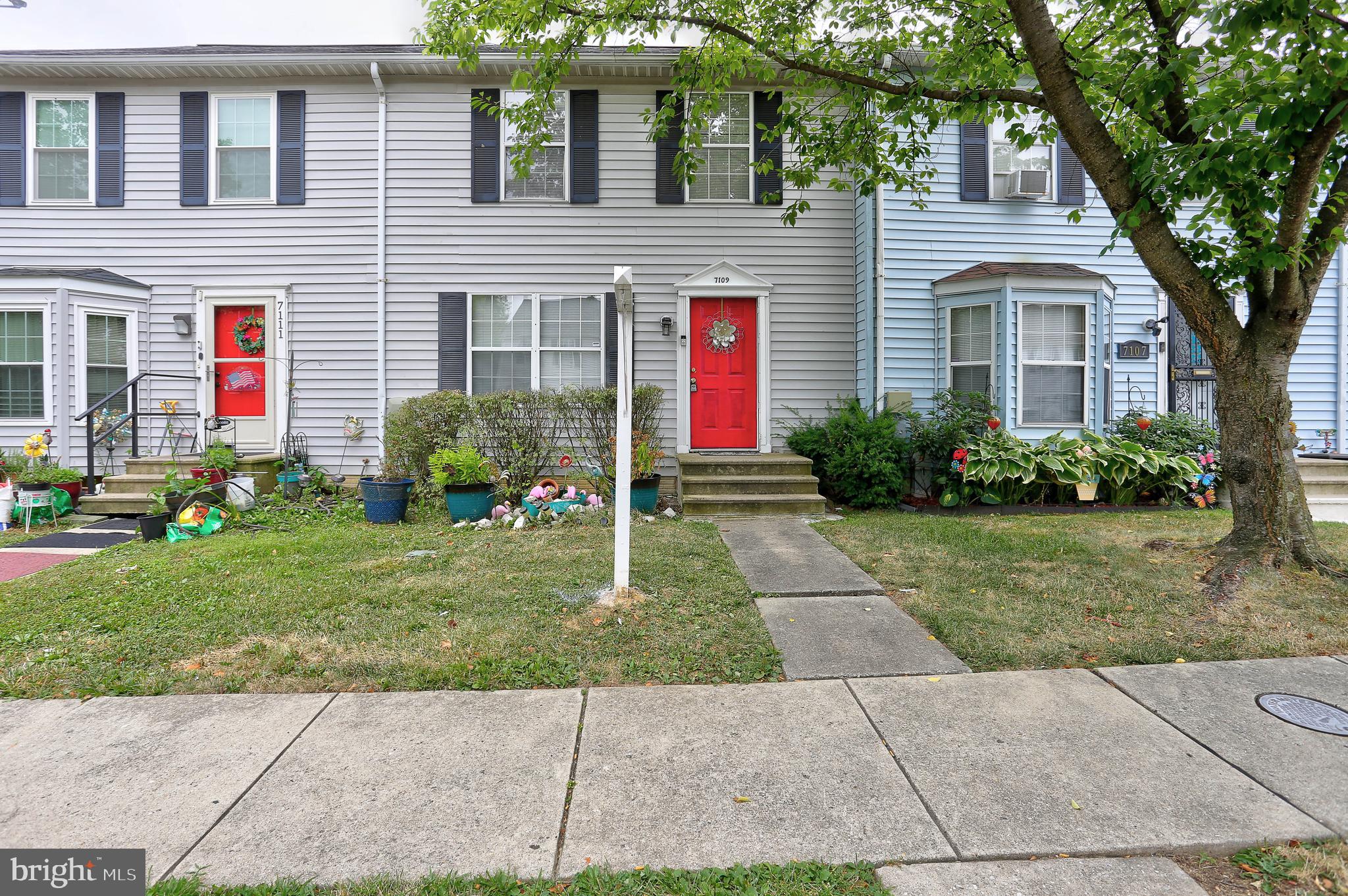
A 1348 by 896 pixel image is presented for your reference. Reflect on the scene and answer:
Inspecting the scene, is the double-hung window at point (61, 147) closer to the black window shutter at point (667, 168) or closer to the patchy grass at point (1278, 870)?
the black window shutter at point (667, 168)

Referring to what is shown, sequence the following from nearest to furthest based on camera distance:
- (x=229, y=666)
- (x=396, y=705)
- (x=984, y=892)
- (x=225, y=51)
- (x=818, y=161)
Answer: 1. (x=984, y=892)
2. (x=396, y=705)
3. (x=229, y=666)
4. (x=818, y=161)
5. (x=225, y=51)

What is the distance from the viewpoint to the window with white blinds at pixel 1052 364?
26.2 feet

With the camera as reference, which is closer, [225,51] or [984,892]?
[984,892]

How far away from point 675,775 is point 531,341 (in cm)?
713

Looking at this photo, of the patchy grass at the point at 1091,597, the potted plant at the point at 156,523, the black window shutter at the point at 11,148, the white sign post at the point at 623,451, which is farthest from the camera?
the black window shutter at the point at 11,148

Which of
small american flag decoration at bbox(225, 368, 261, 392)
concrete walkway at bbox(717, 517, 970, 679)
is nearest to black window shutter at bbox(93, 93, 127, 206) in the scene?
small american flag decoration at bbox(225, 368, 261, 392)

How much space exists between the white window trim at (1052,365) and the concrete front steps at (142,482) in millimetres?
9053

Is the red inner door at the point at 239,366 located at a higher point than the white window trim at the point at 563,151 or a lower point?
lower

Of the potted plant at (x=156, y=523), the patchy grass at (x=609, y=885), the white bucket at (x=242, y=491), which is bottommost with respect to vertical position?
the patchy grass at (x=609, y=885)

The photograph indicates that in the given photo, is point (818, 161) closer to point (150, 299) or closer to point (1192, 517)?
point (1192, 517)

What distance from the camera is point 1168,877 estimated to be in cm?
183

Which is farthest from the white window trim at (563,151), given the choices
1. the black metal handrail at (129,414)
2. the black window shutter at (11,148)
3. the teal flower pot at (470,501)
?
the black window shutter at (11,148)

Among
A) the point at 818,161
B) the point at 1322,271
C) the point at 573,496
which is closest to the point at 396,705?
the point at 573,496

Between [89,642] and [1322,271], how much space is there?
7896 millimetres
